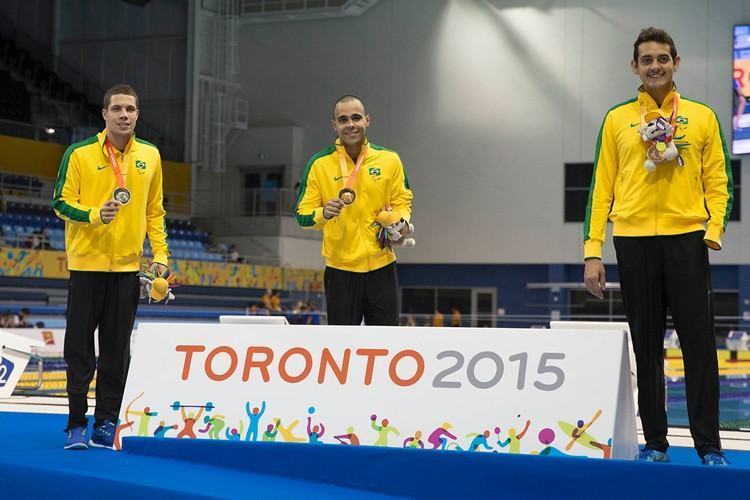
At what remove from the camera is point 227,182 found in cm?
3122

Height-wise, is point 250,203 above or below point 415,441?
above

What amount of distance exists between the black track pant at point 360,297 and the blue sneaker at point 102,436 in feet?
4.00

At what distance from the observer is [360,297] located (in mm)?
5363

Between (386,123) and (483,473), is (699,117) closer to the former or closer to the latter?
(483,473)

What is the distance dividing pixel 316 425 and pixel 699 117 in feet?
6.34

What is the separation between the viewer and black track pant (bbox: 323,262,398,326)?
5359 millimetres

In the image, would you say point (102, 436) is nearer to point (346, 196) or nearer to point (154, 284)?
point (154, 284)

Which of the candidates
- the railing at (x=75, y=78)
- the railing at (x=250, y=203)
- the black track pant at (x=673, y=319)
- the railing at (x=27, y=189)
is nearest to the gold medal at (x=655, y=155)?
the black track pant at (x=673, y=319)

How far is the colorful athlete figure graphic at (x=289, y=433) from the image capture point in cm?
415

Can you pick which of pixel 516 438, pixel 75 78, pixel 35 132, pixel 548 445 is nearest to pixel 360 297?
pixel 516 438

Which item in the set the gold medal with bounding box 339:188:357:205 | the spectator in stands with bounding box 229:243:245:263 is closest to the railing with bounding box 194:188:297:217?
the spectator in stands with bounding box 229:243:245:263

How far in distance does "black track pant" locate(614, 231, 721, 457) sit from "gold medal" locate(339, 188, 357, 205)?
1397 millimetres

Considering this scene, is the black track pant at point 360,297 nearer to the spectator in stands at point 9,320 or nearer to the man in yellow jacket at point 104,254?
the man in yellow jacket at point 104,254

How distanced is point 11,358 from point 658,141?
5473mm
